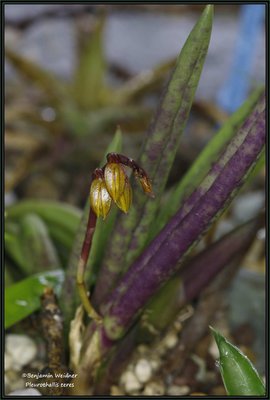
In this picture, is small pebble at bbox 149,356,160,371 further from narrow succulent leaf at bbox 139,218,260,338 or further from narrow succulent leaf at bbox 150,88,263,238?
narrow succulent leaf at bbox 150,88,263,238

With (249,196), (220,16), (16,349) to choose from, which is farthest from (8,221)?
(220,16)

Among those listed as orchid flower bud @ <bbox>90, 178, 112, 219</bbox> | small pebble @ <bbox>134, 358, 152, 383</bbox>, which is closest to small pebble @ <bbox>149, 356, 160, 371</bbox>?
small pebble @ <bbox>134, 358, 152, 383</bbox>

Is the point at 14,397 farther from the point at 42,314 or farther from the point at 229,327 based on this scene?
the point at 229,327

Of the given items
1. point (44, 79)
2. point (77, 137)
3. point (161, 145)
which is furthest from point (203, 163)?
point (44, 79)

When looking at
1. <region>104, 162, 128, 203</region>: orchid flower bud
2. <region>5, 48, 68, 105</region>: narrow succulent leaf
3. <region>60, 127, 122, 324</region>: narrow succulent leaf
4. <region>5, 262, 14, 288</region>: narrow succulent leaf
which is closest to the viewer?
<region>104, 162, 128, 203</region>: orchid flower bud

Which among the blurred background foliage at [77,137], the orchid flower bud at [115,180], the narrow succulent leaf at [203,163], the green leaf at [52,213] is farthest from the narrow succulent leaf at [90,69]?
the orchid flower bud at [115,180]

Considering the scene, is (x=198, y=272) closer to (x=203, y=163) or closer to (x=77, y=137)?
(x=203, y=163)

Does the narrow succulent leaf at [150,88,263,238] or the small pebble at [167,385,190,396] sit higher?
the narrow succulent leaf at [150,88,263,238]
